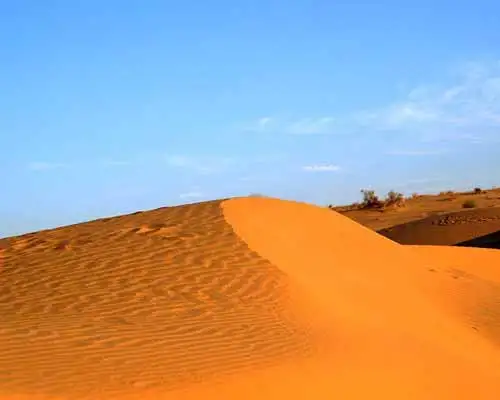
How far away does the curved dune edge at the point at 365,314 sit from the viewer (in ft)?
23.1

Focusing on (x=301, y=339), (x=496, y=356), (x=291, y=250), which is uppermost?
(x=291, y=250)

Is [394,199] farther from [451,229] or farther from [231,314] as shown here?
[231,314]

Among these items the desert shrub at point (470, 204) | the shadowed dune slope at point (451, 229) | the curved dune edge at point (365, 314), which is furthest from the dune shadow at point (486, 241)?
the curved dune edge at point (365, 314)

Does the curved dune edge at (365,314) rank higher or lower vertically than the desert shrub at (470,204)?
lower

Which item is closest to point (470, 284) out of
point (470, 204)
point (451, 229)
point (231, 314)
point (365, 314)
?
point (365, 314)

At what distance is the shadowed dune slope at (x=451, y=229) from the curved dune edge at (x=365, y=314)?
1214 cm

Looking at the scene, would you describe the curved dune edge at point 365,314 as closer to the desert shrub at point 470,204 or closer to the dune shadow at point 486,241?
the dune shadow at point 486,241

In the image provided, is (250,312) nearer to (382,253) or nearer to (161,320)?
(161,320)

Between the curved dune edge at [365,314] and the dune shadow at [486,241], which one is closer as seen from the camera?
the curved dune edge at [365,314]

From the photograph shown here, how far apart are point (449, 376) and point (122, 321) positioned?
355cm

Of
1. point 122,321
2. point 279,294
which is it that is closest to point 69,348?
point 122,321

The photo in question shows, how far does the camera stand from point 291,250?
12438 mm

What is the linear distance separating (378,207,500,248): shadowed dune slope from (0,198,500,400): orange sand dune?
1255 centimetres

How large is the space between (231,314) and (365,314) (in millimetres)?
2161
